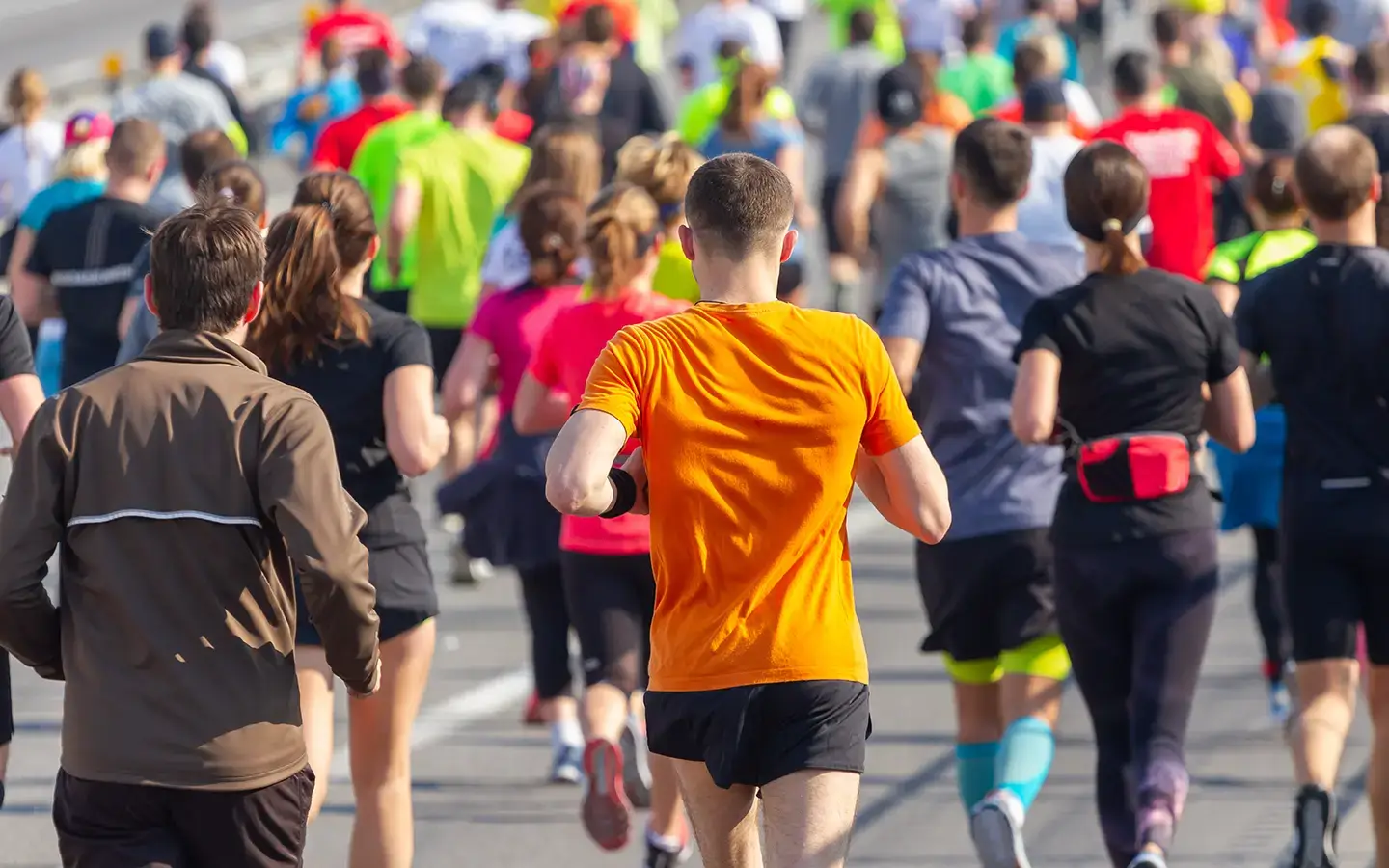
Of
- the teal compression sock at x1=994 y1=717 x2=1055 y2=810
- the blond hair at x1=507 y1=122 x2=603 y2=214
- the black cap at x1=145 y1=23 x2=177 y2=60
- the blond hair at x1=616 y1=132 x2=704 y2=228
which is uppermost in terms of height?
the blond hair at x1=616 y1=132 x2=704 y2=228

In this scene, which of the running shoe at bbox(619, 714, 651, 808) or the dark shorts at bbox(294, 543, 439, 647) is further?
the running shoe at bbox(619, 714, 651, 808)

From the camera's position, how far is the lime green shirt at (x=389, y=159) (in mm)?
11336

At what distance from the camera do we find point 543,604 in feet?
26.4

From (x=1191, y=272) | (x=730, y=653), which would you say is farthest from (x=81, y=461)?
(x=1191, y=272)

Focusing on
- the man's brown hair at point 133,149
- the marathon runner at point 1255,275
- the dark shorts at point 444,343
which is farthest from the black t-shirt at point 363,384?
the dark shorts at point 444,343

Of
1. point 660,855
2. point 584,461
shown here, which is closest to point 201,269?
point 584,461

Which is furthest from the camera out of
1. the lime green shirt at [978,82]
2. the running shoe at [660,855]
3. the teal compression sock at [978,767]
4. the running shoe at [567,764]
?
the lime green shirt at [978,82]

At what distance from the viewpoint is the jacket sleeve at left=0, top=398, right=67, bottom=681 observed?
14.1 feet

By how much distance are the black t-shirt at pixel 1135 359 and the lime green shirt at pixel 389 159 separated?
5607 mm

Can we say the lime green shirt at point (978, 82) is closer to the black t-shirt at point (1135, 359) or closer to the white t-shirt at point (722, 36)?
the white t-shirt at point (722, 36)

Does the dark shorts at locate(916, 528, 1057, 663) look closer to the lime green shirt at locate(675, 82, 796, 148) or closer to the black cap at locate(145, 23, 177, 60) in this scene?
the lime green shirt at locate(675, 82, 796, 148)

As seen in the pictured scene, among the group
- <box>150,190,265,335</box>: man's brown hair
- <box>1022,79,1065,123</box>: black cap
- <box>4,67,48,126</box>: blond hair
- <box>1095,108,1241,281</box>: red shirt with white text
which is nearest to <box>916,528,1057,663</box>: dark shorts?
<box>150,190,265,335</box>: man's brown hair

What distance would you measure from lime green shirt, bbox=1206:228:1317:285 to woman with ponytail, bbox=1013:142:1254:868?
6.26ft

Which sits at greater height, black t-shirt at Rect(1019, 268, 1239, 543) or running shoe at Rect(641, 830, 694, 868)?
black t-shirt at Rect(1019, 268, 1239, 543)
